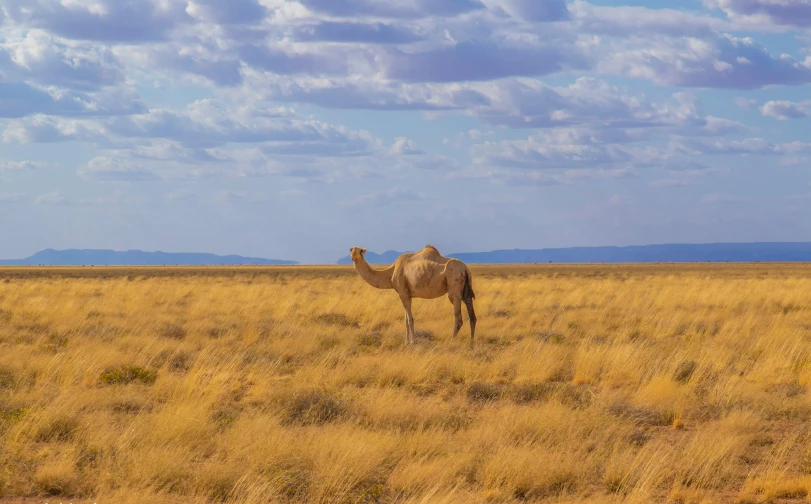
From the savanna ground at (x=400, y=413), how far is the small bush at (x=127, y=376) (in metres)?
0.04

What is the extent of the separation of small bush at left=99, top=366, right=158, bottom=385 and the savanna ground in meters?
0.04

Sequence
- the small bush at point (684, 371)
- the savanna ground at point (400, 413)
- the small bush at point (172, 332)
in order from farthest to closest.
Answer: the small bush at point (172, 332) → the small bush at point (684, 371) → the savanna ground at point (400, 413)

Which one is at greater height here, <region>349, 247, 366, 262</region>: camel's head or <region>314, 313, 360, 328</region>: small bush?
<region>349, 247, 366, 262</region>: camel's head

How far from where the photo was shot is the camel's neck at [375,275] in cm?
1872

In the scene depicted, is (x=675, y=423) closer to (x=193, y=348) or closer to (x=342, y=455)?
(x=342, y=455)

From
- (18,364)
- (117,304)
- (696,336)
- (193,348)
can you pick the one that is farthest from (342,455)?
(117,304)

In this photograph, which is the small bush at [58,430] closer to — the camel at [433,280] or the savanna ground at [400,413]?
the savanna ground at [400,413]

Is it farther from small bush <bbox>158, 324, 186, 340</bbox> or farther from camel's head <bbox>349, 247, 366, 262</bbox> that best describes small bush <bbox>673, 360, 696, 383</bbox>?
small bush <bbox>158, 324, 186, 340</bbox>

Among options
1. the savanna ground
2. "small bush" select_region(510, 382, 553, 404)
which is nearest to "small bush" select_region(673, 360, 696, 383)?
the savanna ground

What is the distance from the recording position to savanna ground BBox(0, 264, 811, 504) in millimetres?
7617

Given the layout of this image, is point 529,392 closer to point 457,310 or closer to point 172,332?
point 457,310

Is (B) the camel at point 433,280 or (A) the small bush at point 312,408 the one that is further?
(B) the camel at point 433,280

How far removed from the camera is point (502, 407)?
1099cm

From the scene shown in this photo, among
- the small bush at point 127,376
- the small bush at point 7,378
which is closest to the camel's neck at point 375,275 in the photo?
the small bush at point 127,376
